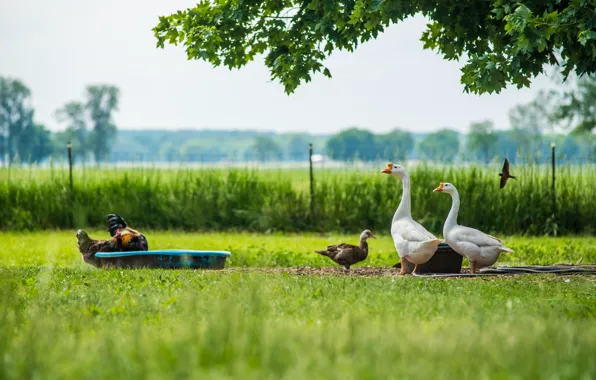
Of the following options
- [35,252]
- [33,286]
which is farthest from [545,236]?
[33,286]

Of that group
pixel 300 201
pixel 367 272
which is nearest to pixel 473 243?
pixel 367 272

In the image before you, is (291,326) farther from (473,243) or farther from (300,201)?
(300,201)

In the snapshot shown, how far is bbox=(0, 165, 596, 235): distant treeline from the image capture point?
20703 mm

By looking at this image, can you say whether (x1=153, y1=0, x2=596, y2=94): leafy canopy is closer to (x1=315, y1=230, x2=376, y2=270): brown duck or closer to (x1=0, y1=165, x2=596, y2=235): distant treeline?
(x1=315, y1=230, x2=376, y2=270): brown duck

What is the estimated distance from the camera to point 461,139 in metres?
179

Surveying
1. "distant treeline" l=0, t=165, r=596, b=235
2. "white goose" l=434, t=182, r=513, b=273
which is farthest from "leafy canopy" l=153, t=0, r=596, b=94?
"distant treeline" l=0, t=165, r=596, b=235

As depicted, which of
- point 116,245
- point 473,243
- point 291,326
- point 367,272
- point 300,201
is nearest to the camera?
point 291,326

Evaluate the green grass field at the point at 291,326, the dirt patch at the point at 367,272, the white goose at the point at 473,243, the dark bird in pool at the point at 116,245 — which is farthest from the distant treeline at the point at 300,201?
the green grass field at the point at 291,326

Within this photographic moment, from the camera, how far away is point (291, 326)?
6418 millimetres

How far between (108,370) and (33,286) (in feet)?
17.1

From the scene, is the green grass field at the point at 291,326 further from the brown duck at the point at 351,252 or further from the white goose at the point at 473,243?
the brown duck at the point at 351,252

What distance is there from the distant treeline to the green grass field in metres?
9.06

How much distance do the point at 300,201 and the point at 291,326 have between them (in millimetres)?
15178

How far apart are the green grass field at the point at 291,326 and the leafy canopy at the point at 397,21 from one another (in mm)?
2872
